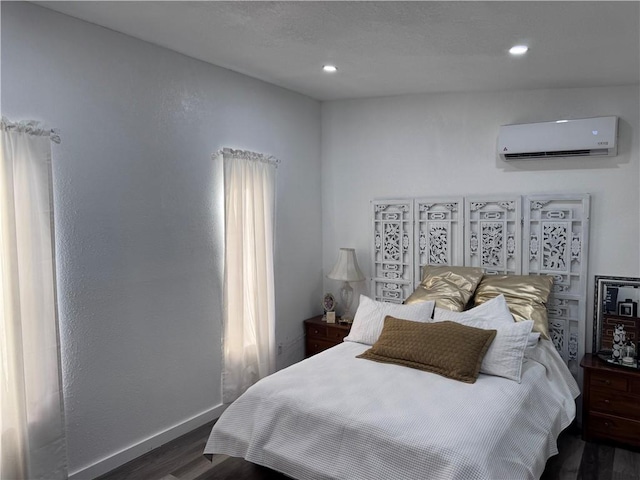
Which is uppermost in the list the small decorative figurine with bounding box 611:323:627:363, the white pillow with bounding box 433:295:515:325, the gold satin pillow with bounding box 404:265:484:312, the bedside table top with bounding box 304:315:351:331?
the gold satin pillow with bounding box 404:265:484:312

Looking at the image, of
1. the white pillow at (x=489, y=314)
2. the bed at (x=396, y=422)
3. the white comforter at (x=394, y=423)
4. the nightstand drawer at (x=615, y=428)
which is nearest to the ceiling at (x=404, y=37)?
the white pillow at (x=489, y=314)

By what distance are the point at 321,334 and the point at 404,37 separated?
8.75 feet

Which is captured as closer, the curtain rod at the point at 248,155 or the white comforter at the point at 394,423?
the white comforter at the point at 394,423

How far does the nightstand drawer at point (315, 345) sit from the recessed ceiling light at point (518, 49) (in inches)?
107

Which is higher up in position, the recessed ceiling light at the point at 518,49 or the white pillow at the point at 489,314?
the recessed ceiling light at the point at 518,49

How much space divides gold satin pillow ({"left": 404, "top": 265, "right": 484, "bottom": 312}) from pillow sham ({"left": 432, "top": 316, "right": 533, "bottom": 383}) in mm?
634

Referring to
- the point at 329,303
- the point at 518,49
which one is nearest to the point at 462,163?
the point at 518,49

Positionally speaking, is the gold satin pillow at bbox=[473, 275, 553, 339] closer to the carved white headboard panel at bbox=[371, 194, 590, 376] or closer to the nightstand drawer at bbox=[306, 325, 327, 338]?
the carved white headboard panel at bbox=[371, 194, 590, 376]

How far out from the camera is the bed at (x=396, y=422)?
82.7 inches

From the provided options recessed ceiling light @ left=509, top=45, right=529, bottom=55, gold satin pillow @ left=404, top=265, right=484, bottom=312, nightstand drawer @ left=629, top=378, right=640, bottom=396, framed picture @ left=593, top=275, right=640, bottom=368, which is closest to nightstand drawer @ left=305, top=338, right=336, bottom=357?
gold satin pillow @ left=404, top=265, right=484, bottom=312

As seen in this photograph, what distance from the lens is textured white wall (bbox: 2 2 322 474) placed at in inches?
101

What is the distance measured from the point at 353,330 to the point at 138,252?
161 centimetres

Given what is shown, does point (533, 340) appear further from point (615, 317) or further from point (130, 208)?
point (130, 208)

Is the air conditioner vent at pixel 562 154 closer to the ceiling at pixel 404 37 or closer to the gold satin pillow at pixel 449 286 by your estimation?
the ceiling at pixel 404 37
